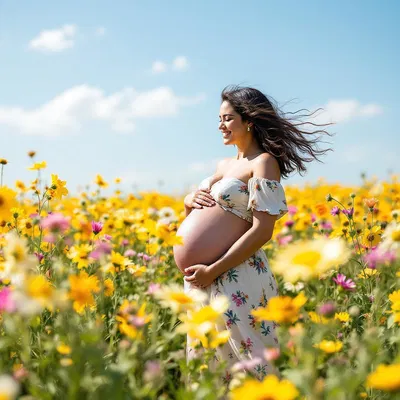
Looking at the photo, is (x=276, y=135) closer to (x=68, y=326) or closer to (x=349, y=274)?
(x=349, y=274)

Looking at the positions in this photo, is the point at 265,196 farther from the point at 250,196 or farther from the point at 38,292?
the point at 38,292

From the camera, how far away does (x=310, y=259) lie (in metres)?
1.24

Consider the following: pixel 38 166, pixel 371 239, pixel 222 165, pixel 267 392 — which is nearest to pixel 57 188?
pixel 38 166

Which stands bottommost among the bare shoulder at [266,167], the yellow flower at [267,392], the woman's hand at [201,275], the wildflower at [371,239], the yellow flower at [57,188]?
the yellow flower at [267,392]

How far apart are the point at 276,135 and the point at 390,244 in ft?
4.09

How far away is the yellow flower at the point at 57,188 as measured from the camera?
9.09ft

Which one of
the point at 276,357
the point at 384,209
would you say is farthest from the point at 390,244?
the point at 384,209

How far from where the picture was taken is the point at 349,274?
3738mm

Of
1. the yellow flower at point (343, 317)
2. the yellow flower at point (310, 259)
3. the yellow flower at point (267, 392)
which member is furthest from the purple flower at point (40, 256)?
the yellow flower at point (267, 392)

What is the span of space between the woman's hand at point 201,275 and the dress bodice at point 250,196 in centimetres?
31

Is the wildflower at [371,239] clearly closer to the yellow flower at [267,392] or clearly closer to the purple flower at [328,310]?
the purple flower at [328,310]

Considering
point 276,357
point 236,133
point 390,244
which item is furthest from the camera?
point 236,133

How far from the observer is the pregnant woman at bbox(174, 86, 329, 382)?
2.37 metres

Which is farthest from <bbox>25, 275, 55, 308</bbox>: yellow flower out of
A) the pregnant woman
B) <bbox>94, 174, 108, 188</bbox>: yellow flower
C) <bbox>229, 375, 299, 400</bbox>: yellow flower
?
<bbox>94, 174, 108, 188</bbox>: yellow flower
